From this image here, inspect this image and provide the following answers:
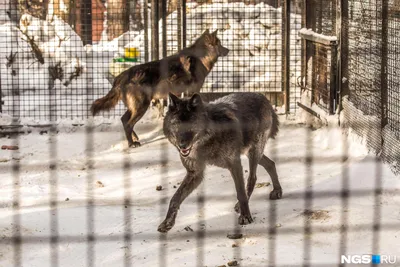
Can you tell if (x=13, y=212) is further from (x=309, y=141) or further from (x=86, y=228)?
(x=309, y=141)

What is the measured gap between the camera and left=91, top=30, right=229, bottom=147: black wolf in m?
9.12

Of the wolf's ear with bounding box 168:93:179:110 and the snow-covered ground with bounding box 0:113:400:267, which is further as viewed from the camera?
the wolf's ear with bounding box 168:93:179:110

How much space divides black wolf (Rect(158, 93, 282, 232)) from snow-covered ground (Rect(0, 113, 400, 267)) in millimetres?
261

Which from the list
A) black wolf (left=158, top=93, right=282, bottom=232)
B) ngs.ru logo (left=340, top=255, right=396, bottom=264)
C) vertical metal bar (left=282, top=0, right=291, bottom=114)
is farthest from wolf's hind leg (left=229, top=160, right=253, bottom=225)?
vertical metal bar (left=282, top=0, right=291, bottom=114)

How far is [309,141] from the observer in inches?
341

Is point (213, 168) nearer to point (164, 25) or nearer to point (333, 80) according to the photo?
point (333, 80)

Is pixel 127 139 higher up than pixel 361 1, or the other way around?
pixel 361 1

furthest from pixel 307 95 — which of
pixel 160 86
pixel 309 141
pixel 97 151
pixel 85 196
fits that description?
pixel 85 196

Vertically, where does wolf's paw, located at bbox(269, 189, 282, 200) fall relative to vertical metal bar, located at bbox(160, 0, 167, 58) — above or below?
below

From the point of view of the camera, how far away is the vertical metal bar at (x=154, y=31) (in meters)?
9.80

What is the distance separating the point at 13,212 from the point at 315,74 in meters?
4.29

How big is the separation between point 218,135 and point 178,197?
1.78ft

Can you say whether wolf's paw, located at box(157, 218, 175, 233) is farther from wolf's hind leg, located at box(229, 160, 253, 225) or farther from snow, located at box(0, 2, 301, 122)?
snow, located at box(0, 2, 301, 122)

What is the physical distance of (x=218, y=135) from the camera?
19.6 ft
